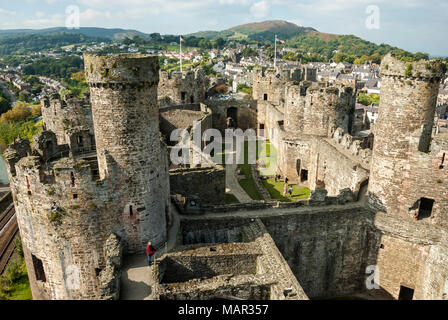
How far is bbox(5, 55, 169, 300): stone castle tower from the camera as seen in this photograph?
1249 centimetres

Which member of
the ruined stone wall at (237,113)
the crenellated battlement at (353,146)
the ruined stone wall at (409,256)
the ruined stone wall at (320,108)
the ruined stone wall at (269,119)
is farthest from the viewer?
the ruined stone wall at (237,113)

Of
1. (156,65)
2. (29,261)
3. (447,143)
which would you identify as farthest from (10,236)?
(447,143)

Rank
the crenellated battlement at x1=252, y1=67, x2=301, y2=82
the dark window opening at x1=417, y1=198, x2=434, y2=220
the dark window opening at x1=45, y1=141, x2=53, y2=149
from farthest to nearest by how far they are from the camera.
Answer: the crenellated battlement at x1=252, y1=67, x2=301, y2=82 → the dark window opening at x1=417, y1=198, x2=434, y2=220 → the dark window opening at x1=45, y1=141, x2=53, y2=149

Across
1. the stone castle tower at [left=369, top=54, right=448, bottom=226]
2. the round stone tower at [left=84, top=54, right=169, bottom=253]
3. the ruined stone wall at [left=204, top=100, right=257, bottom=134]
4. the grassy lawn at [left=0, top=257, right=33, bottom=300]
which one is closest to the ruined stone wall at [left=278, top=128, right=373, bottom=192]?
the stone castle tower at [left=369, top=54, right=448, bottom=226]

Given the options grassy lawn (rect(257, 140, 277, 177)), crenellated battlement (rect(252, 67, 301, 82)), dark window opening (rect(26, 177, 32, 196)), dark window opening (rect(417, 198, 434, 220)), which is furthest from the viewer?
crenellated battlement (rect(252, 67, 301, 82))

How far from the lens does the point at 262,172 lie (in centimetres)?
3222

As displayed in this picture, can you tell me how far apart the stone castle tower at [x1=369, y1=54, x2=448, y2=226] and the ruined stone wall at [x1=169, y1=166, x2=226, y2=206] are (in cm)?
931

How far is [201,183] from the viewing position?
2212 centimetres

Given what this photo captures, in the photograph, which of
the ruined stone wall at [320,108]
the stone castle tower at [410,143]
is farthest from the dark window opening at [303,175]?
the stone castle tower at [410,143]

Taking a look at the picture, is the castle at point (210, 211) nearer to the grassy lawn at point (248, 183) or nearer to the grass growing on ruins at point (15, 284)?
the grassy lawn at point (248, 183)

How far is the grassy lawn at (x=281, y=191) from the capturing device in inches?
1062

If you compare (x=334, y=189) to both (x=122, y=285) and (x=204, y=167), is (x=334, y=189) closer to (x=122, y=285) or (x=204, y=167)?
(x=204, y=167)

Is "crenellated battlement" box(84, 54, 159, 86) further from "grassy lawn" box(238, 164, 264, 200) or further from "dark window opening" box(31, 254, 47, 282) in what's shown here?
"grassy lawn" box(238, 164, 264, 200)

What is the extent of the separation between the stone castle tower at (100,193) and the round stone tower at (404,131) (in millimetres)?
10693
